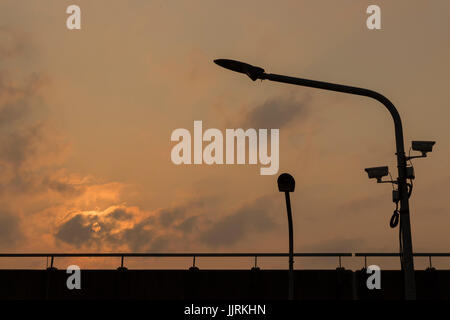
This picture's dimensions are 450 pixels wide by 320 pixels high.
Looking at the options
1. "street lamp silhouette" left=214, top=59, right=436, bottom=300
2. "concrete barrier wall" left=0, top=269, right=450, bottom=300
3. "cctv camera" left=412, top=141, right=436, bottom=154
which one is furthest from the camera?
"concrete barrier wall" left=0, top=269, right=450, bottom=300

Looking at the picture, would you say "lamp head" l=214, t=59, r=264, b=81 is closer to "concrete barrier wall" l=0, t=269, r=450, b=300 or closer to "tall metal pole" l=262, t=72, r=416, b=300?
"tall metal pole" l=262, t=72, r=416, b=300

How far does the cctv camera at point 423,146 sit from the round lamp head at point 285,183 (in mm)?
3331

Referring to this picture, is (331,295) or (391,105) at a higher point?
(391,105)

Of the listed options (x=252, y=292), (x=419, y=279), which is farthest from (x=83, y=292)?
(x=419, y=279)

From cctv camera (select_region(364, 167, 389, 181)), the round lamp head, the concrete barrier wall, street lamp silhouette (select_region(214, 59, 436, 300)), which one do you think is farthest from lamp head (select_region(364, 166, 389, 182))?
the concrete barrier wall

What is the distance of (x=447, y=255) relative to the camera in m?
25.3

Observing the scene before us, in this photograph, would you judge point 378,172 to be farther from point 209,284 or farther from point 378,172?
point 209,284

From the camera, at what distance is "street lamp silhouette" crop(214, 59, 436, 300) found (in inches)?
617

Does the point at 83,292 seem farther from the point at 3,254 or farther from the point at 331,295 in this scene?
the point at 331,295

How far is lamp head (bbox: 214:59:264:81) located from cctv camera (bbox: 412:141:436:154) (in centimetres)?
408

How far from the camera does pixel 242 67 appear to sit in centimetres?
1694

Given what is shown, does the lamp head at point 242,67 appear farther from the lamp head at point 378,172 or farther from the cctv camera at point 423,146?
the cctv camera at point 423,146
